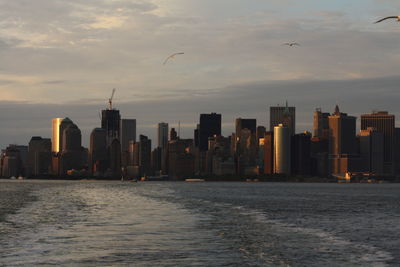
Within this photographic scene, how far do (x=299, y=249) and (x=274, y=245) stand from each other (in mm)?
3203

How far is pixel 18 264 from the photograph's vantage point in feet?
151

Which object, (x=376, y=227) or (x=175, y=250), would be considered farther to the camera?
(x=376, y=227)

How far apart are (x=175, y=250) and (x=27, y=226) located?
90.0 feet

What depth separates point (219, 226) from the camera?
76.1 metres

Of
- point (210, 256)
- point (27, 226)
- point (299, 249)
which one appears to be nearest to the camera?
point (210, 256)

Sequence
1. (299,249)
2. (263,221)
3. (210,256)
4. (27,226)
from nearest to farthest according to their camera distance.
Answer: (210,256) < (299,249) < (27,226) < (263,221)

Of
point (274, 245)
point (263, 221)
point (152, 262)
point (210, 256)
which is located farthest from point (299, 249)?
point (263, 221)

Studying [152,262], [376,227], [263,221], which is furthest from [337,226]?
[152,262]

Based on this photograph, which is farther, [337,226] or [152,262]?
[337,226]

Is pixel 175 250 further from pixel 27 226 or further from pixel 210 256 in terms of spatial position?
pixel 27 226

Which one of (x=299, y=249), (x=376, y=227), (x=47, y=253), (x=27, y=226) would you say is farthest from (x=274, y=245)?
(x=27, y=226)

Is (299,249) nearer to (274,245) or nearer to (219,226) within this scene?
(274,245)

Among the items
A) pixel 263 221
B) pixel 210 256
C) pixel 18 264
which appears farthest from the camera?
pixel 263 221

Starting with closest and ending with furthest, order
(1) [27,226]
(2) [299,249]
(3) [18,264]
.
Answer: (3) [18,264], (2) [299,249], (1) [27,226]
